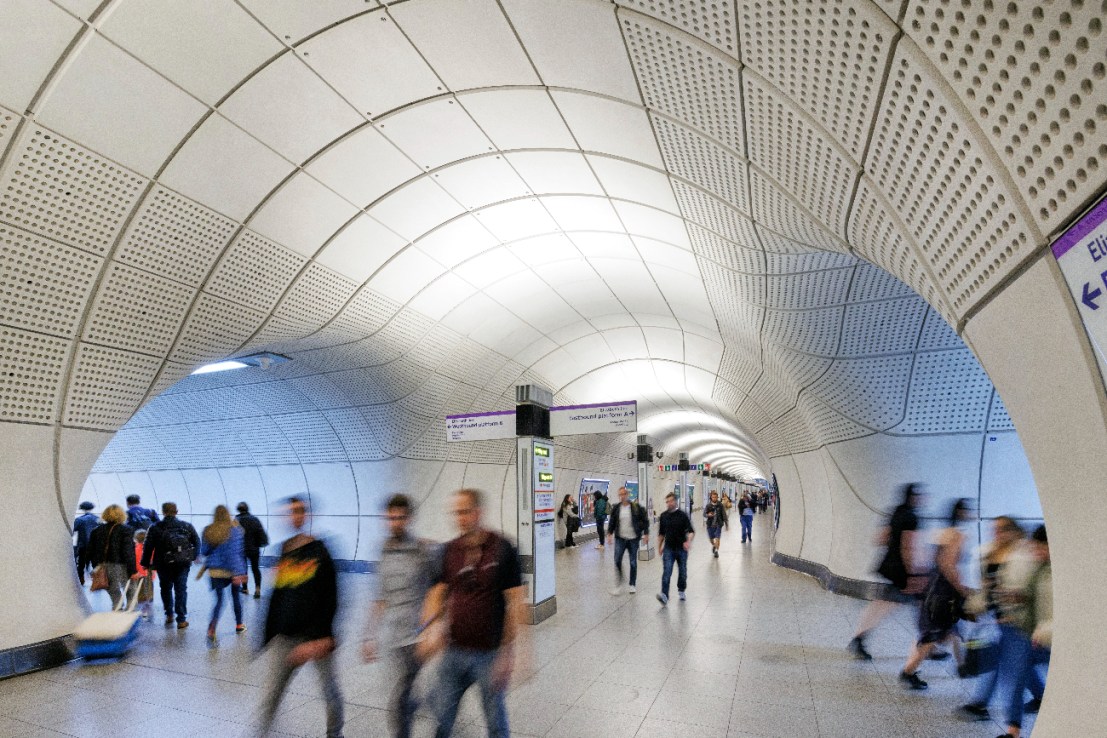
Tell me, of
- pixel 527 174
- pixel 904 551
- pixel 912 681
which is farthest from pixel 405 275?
pixel 912 681

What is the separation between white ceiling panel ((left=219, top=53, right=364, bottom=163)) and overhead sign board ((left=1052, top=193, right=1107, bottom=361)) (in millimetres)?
5919

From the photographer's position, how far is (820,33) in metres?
3.32

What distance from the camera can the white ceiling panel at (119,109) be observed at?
524cm

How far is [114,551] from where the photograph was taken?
8.19 m

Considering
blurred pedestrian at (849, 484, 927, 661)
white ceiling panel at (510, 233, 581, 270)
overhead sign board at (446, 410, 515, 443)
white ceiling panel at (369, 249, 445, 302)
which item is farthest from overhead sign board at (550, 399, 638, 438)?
blurred pedestrian at (849, 484, 927, 661)

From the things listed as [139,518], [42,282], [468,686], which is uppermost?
[42,282]

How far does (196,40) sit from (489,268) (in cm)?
604

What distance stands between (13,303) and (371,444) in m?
9.51

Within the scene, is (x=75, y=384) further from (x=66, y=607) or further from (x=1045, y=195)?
(x=1045, y=195)

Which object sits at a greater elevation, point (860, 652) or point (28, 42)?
point (28, 42)

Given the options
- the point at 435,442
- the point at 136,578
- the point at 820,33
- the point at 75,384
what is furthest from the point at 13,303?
the point at 435,442

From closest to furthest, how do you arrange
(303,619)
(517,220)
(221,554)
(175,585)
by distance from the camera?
1. (303,619)
2. (221,554)
3. (175,585)
4. (517,220)

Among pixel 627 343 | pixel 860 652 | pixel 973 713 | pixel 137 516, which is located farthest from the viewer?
pixel 627 343

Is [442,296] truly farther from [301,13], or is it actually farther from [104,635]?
[104,635]
